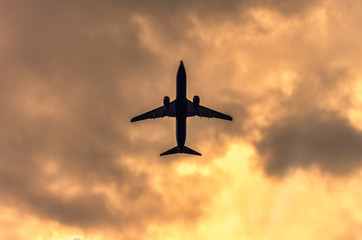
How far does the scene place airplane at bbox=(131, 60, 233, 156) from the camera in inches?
5000

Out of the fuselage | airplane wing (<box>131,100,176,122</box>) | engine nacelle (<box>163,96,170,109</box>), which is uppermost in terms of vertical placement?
airplane wing (<box>131,100,176,122</box>)

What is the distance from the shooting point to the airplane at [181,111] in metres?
127

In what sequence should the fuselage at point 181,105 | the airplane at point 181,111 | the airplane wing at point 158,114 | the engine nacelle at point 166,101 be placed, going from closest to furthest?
the fuselage at point 181,105, the airplane at point 181,111, the engine nacelle at point 166,101, the airplane wing at point 158,114

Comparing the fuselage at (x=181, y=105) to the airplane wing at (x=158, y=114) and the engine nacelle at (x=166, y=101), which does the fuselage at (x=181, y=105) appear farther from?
the airplane wing at (x=158, y=114)

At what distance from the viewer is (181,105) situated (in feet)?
427

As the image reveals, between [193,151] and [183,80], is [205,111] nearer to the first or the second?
[193,151]

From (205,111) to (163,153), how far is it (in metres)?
16.7

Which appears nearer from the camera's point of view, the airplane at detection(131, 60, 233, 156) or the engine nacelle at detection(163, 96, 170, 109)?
the airplane at detection(131, 60, 233, 156)

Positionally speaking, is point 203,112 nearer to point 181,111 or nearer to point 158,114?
point 158,114

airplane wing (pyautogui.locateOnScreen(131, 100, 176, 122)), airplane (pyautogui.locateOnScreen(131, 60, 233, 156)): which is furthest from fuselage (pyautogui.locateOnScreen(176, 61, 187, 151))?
airplane wing (pyautogui.locateOnScreen(131, 100, 176, 122))

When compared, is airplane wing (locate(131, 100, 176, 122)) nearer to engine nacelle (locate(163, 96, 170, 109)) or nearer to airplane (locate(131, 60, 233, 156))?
airplane (locate(131, 60, 233, 156))

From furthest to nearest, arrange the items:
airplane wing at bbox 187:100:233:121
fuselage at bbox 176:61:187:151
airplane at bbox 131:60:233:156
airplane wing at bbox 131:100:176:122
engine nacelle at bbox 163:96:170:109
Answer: airplane wing at bbox 131:100:176:122, airplane wing at bbox 187:100:233:121, engine nacelle at bbox 163:96:170:109, airplane at bbox 131:60:233:156, fuselage at bbox 176:61:187:151

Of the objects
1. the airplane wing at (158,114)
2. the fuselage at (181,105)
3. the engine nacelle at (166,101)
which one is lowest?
the fuselage at (181,105)

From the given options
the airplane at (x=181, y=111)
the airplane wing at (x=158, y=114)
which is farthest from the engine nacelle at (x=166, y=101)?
the airplane wing at (x=158, y=114)
